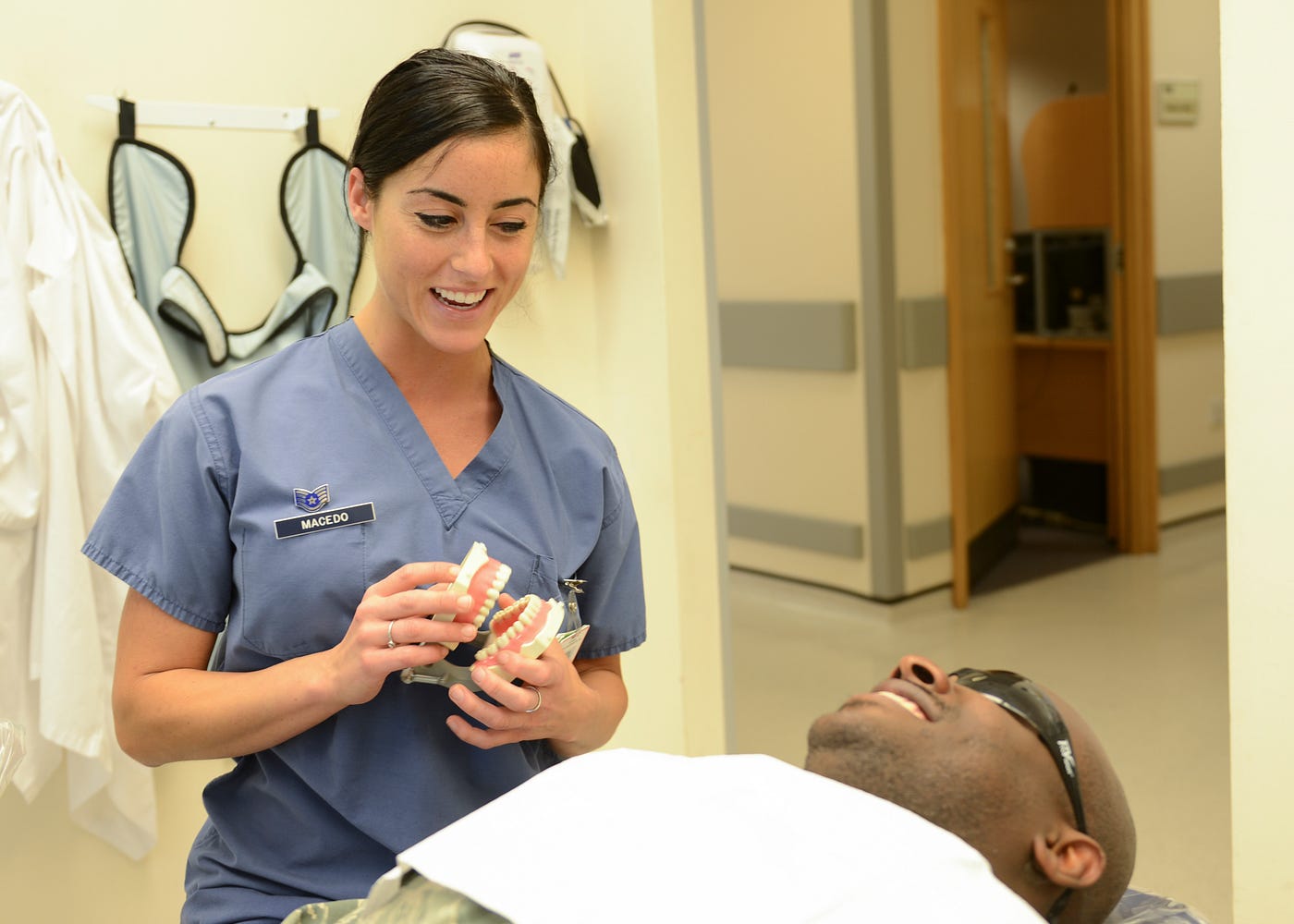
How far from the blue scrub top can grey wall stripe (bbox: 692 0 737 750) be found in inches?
46.5

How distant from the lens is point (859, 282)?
174 inches

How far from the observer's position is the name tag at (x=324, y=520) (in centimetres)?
129

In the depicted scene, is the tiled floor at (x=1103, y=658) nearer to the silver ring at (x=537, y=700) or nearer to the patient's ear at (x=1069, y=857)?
the patient's ear at (x=1069, y=857)

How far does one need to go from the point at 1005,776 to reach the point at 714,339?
61.6 inches

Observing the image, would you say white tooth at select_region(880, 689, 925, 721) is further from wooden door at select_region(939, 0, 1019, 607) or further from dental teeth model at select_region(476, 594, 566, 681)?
wooden door at select_region(939, 0, 1019, 607)

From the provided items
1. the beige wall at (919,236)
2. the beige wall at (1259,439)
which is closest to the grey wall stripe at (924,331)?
the beige wall at (919,236)

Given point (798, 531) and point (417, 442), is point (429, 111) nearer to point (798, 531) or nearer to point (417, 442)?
Result: point (417, 442)

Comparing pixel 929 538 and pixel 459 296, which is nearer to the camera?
pixel 459 296

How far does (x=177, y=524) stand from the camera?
1.28 meters

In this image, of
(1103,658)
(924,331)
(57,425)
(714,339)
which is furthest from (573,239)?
(1103,658)

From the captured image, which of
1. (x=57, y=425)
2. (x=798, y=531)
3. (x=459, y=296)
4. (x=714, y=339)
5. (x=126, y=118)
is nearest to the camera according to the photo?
(x=459, y=296)

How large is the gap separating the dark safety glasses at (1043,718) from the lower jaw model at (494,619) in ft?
1.35

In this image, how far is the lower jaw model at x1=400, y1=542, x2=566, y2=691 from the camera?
1.22 meters

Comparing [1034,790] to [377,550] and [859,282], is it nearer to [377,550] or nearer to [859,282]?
[377,550]
